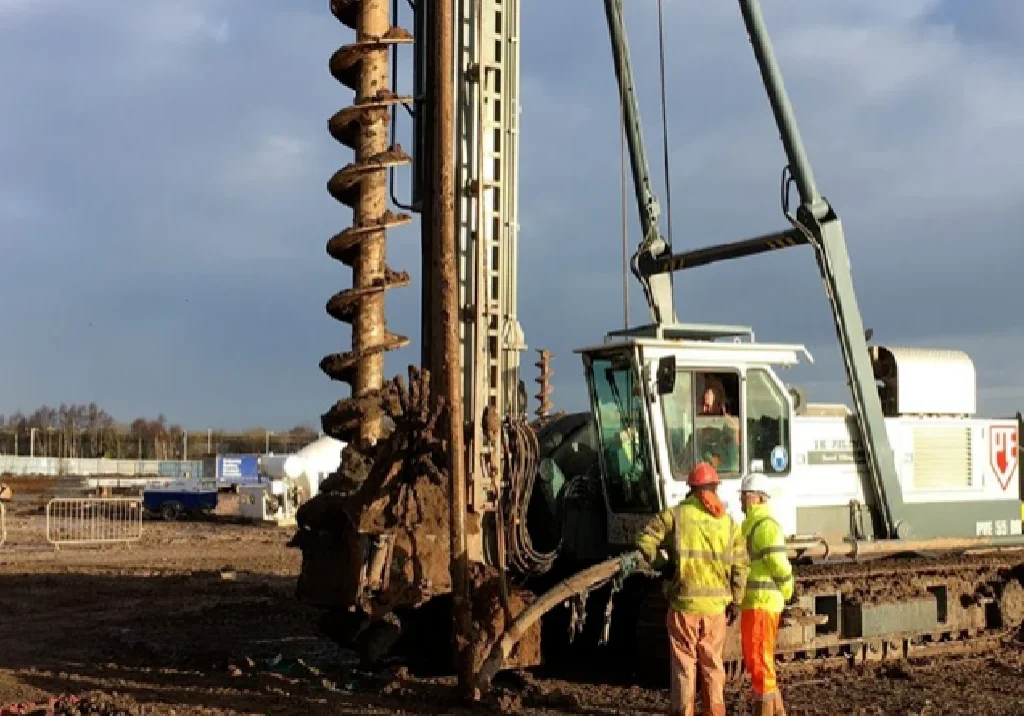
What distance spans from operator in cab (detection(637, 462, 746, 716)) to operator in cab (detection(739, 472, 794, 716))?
0.34 meters

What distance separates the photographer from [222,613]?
53.6 feet

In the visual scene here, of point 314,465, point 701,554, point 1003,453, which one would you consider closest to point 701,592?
point 701,554

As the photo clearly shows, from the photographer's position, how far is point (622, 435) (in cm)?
1174

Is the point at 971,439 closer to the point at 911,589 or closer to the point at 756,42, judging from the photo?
the point at 911,589

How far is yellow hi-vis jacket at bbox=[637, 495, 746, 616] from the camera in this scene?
9.00 meters

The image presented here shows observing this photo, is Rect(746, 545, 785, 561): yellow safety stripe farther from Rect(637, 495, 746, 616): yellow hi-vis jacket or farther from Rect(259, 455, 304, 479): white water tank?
Rect(259, 455, 304, 479): white water tank

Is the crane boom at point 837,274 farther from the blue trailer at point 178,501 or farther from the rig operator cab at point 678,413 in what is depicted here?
the blue trailer at point 178,501

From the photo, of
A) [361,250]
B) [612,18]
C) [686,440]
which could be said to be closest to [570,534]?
[686,440]

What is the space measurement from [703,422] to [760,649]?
2.75 m

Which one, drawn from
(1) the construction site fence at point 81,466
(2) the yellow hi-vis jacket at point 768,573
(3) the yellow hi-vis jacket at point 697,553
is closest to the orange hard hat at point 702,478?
(3) the yellow hi-vis jacket at point 697,553

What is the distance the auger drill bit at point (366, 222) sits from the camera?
11.3 m

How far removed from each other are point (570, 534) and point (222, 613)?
20.6ft

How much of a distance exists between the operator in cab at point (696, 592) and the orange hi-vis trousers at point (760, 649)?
0.37 m

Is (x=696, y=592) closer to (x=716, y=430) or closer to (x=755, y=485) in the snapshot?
(x=755, y=485)
